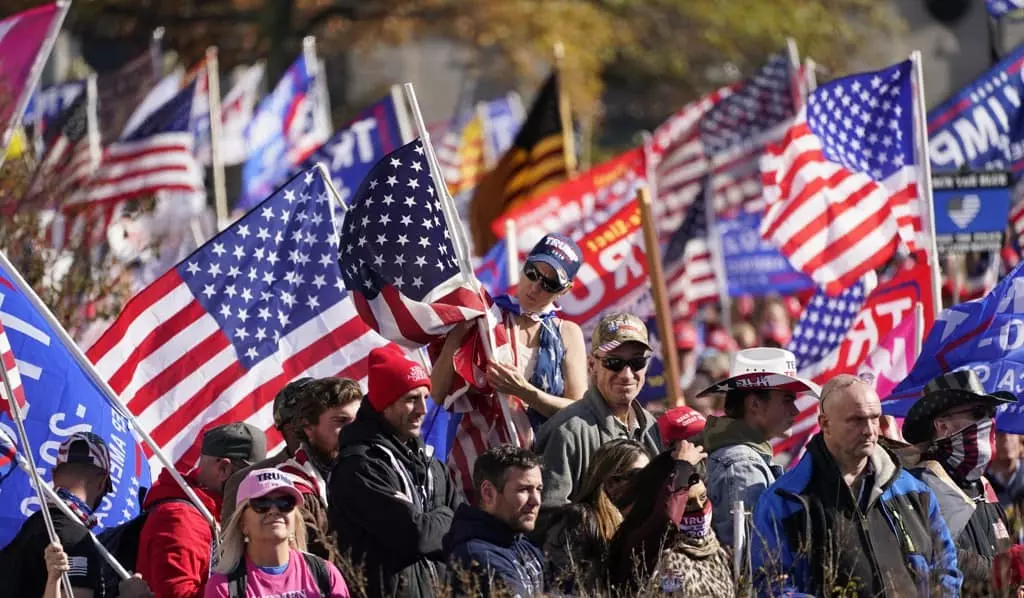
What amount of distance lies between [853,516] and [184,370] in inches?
139

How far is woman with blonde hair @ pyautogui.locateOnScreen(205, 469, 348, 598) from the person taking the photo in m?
7.39

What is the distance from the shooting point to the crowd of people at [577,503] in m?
7.53

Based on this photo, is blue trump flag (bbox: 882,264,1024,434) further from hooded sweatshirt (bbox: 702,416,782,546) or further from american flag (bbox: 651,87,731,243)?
american flag (bbox: 651,87,731,243)

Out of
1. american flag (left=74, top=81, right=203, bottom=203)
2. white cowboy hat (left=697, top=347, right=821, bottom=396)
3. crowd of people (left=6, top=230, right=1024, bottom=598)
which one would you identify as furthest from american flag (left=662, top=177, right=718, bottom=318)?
white cowboy hat (left=697, top=347, right=821, bottom=396)

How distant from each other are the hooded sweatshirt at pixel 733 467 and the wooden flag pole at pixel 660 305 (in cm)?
366

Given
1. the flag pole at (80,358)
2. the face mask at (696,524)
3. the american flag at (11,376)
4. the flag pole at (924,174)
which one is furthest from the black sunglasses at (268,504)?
the flag pole at (924,174)

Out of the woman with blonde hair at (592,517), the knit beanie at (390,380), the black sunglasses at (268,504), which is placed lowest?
the woman with blonde hair at (592,517)

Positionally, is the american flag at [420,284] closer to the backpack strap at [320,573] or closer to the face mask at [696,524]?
the face mask at [696,524]

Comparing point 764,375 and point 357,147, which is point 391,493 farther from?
point 357,147

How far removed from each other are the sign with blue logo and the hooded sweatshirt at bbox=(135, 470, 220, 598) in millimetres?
6258

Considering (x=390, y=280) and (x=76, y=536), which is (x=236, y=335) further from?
(x=76, y=536)

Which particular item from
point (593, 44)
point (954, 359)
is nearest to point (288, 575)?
point (954, 359)

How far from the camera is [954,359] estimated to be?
33.4 ft

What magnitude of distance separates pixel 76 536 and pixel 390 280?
6.08ft
